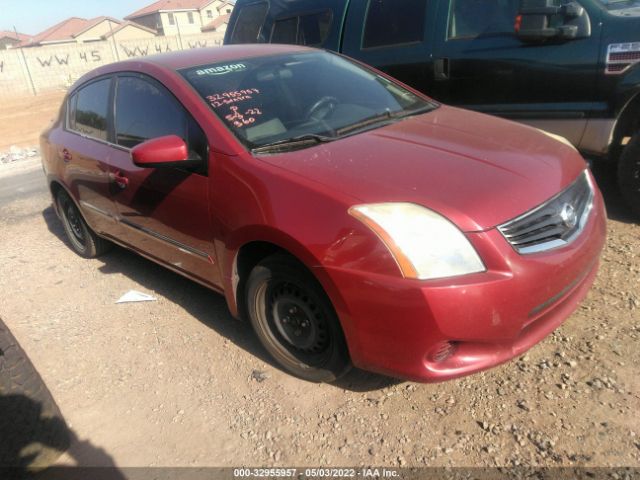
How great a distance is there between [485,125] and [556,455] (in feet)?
5.82

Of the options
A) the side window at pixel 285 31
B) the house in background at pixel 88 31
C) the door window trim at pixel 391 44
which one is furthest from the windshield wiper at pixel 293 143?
the house in background at pixel 88 31

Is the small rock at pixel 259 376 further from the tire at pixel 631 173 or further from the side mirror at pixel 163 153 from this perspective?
the tire at pixel 631 173

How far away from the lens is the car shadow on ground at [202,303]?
2791mm

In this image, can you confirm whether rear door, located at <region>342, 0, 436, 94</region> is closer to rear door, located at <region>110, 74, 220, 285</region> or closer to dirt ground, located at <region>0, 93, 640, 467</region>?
dirt ground, located at <region>0, 93, 640, 467</region>

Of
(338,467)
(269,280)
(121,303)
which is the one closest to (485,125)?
(269,280)

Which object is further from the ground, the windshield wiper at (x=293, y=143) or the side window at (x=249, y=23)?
the side window at (x=249, y=23)

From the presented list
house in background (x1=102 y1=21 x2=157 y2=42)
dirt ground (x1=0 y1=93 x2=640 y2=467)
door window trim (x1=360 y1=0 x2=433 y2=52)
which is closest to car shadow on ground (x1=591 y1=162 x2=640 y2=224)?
dirt ground (x1=0 y1=93 x2=640 y2=467)

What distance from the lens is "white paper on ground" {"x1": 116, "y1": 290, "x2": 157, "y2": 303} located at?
3.92 meters

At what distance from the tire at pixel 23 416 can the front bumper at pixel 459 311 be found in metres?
1.44

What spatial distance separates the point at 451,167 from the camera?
8.07 feet

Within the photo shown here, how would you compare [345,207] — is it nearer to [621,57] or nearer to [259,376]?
[259,376]

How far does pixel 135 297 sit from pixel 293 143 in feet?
6.34

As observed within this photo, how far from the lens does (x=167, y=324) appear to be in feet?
11.7

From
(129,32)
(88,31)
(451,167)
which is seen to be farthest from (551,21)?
(88,31)
